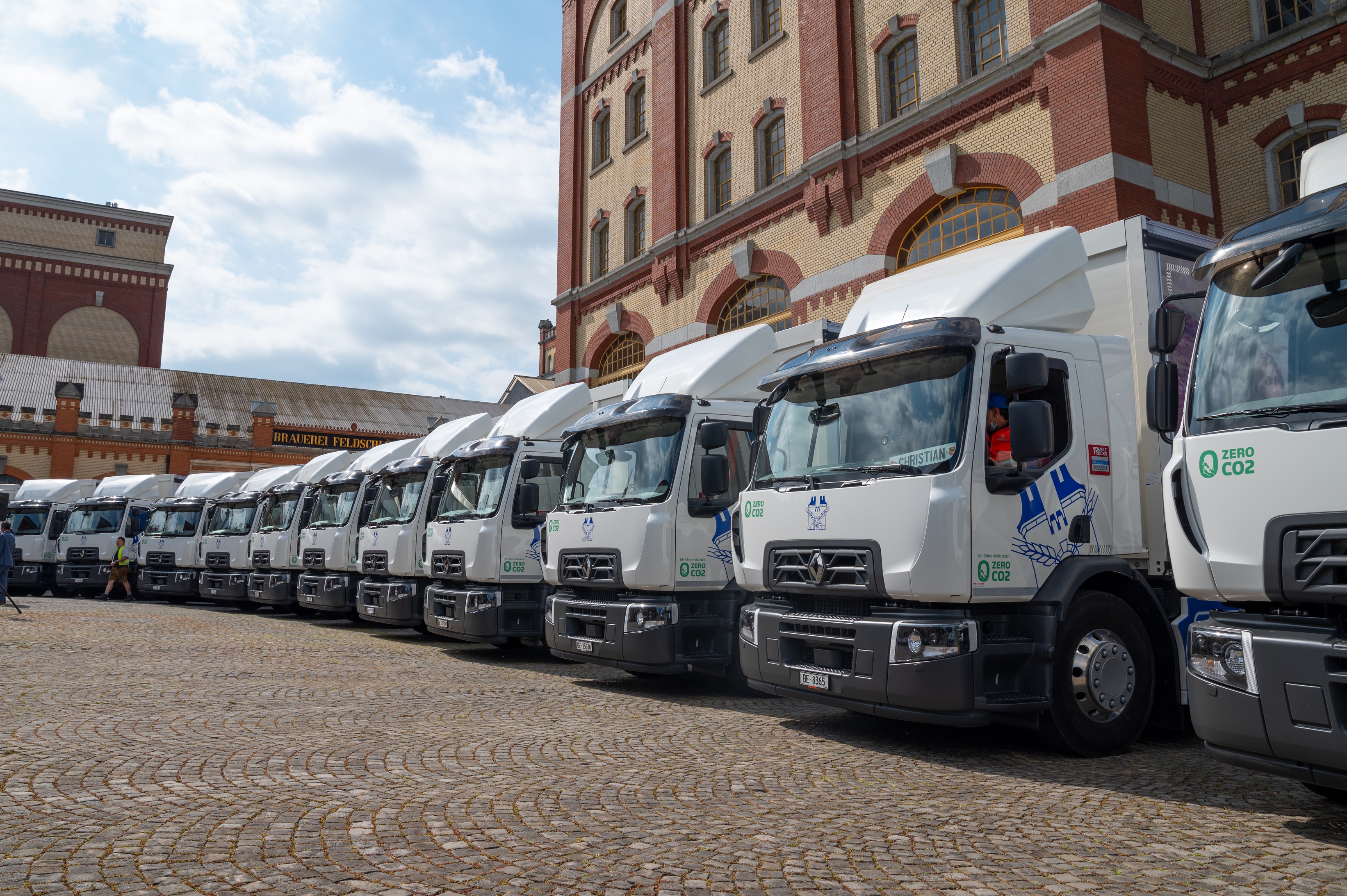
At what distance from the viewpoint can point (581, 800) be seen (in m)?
4.84

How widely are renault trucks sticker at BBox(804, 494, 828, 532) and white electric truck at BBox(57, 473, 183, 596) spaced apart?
2370 centimetres

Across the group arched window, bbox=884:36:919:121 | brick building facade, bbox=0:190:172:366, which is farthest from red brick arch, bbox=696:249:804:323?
brick building facade, bbox=0:190:172:366

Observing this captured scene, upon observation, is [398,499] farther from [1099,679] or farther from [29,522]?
[29,522]

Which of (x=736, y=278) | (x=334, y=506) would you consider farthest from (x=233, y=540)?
(x=736, y=278)

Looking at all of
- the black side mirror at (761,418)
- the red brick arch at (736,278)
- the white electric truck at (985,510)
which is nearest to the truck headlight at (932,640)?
Answer: the white electric truck at (985,510)

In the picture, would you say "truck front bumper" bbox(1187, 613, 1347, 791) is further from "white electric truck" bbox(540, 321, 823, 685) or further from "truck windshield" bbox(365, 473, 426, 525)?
"truck windshield" bbox(365, 473, 426, 525)

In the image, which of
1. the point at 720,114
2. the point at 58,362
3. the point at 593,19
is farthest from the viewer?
the point at 58,362

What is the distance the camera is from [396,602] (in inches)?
531

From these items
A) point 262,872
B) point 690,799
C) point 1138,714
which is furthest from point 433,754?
point 1138,714

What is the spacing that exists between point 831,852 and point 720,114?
18792 mm

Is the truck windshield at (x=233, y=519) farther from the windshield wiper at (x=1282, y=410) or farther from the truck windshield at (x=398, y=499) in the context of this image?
the windshield wiper at (x=1282, y=410)

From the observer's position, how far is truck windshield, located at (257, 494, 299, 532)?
19.2 metres

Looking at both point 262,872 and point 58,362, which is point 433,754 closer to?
point 262,872

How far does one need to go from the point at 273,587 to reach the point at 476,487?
29.9 ft
